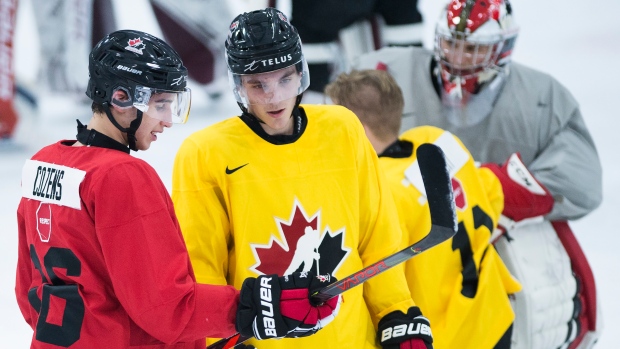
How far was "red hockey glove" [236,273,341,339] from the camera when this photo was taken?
5.15 feet

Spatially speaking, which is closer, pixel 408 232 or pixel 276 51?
pixel 276 51

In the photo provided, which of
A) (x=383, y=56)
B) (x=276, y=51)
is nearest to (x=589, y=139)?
(x=383, y=56)

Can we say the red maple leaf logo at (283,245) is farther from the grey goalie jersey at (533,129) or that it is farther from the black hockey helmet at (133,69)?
the grey goalie jersey at (533,129)

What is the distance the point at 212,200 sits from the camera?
1.79 meters

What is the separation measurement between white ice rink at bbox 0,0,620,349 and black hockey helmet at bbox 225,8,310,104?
1537mm

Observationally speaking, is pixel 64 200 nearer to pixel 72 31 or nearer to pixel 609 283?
pixel 609 283

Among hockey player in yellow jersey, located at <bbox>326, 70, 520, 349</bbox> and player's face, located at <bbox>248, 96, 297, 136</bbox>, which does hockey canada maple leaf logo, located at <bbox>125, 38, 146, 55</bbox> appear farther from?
hockey player in yellow jersey, located at <bbox>326, 70, 520, 349</bbox>

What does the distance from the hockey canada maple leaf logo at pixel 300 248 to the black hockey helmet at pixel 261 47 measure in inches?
9.5

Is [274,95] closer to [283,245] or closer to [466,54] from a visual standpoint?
[283,245]

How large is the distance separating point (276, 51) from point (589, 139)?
123 cm

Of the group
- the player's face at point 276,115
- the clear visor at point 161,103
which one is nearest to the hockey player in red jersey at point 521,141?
the player's face at point 276,115

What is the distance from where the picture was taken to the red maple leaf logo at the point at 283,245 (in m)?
1.80

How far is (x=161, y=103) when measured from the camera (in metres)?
1.63

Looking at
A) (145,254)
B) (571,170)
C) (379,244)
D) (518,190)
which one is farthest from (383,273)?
(571,170)
